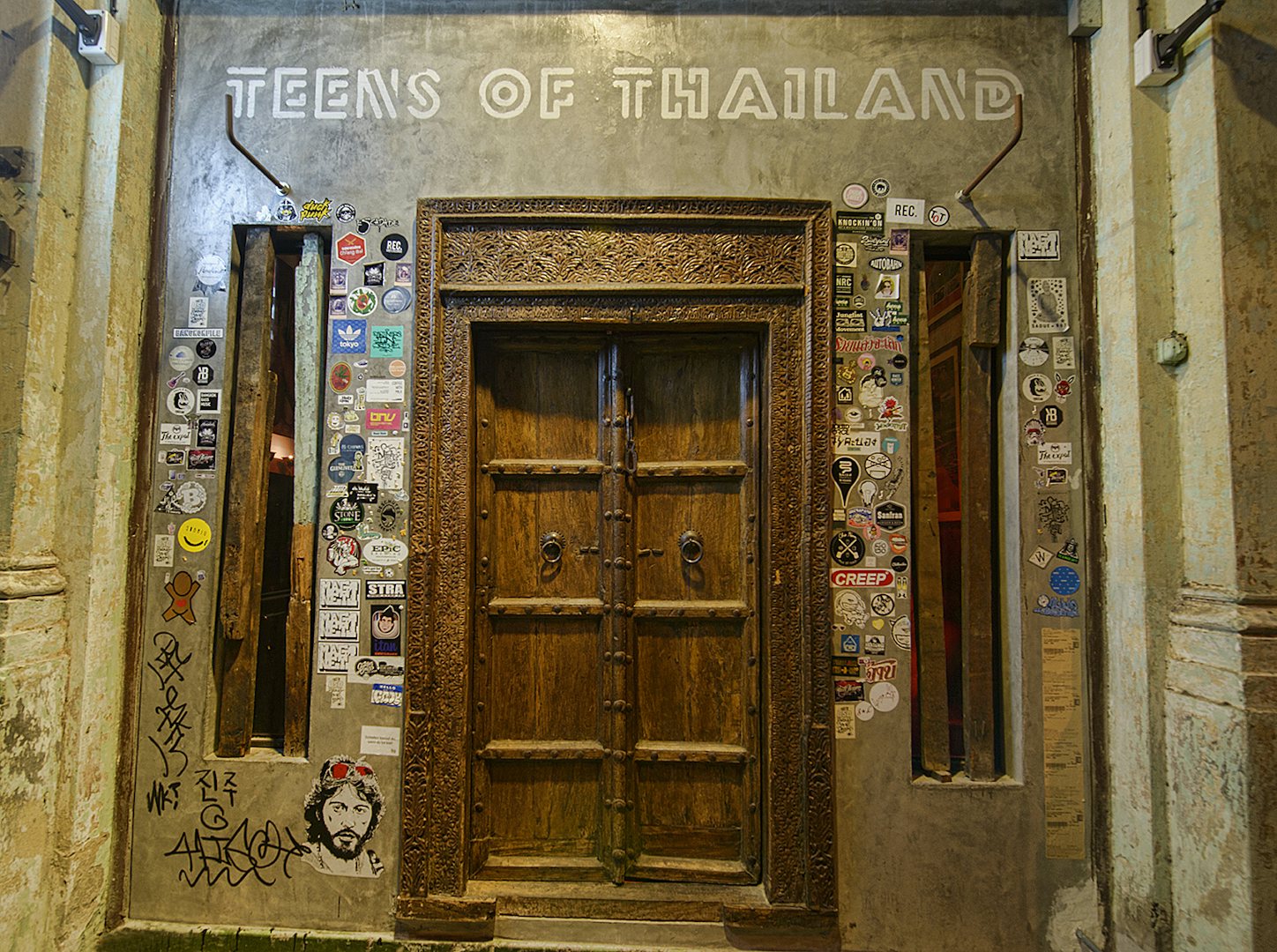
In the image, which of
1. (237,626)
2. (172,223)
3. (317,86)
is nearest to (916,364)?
(317,86)

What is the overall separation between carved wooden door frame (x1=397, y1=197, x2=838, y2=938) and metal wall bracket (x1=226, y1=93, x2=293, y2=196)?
22.6 inches

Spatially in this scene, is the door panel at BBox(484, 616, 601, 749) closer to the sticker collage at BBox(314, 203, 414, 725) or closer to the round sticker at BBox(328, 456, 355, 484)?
the sticker collage at BBox(314, 203, 414, 725)

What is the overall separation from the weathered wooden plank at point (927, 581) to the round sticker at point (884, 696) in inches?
6.7

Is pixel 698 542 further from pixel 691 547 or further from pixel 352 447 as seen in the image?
pixel 352 447

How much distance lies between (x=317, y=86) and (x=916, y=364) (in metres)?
2.62

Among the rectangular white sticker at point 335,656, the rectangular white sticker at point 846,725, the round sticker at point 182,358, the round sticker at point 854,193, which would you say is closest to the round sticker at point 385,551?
the rectangular white sticker at point 335,656

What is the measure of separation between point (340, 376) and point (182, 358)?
2.13ft

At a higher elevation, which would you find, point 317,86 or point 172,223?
point 317,86

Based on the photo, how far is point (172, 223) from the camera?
270cm

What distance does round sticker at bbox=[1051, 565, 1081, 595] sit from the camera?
99.7 inches

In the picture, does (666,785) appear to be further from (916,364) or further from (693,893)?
(916,364)

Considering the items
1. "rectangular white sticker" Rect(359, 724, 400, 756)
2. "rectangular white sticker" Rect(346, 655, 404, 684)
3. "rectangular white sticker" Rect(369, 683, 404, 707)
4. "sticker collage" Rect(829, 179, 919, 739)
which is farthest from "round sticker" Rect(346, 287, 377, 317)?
"sticker collage" Rect(829, 179, 919, 739)

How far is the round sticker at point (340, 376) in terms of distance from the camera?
263 cm

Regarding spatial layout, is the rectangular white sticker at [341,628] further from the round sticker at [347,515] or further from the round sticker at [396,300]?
the round sticker at [396,300]
